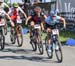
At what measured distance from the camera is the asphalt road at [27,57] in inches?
582

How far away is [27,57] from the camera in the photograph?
16.1 metres

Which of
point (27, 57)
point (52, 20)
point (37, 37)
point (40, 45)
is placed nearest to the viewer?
point (52, 20)

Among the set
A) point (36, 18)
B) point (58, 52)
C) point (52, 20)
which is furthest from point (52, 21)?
point (36, 18)

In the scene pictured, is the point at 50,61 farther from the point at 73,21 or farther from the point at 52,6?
the point at 52,6

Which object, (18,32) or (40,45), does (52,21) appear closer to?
(40,45)

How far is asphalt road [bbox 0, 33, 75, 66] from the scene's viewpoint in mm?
14773

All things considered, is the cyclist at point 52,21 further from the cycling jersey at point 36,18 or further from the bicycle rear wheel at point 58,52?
the cycling jersey at point 36,18

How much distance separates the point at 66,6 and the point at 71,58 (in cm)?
1536

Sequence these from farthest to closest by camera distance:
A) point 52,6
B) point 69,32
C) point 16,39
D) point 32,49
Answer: point 52,6 < point 69,32 < point 16,39 < point 32,49

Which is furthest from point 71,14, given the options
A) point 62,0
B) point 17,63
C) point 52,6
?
point 17,63

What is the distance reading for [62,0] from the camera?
106 feet

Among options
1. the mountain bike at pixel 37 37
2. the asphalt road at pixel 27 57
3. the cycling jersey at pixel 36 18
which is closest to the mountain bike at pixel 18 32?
the asphalt road at pixel 27 57

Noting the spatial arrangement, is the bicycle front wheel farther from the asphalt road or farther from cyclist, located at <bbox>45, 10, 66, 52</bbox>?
cyclist, located at <bbox>45, 10, 66, 52</bbox>

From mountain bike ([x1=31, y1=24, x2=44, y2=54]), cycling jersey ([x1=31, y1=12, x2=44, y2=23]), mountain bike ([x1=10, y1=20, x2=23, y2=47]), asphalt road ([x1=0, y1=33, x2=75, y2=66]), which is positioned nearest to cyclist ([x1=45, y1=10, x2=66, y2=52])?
asphalt road ([x1=0, y1=33, x2=75, y2=66])
